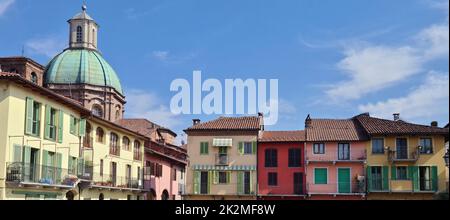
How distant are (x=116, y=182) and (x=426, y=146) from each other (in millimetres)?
17586

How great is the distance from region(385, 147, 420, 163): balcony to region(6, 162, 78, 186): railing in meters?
18.7

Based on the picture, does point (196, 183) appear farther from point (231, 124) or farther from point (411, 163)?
point (411, 163)

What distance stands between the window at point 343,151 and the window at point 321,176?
127cm

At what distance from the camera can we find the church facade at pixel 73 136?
21688 mm

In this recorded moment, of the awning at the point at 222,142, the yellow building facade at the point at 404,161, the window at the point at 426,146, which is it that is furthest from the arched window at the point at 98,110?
the window at the point at 426,146

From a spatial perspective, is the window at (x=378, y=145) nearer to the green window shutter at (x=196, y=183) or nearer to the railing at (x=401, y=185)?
the railing at (x=401, y=185)

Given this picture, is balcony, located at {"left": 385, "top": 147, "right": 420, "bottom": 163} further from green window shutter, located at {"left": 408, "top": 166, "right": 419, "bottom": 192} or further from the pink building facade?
the pink building facade

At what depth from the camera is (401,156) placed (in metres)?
36.0
